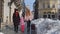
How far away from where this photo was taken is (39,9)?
15.6ft

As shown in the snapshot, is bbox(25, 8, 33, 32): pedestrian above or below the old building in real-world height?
below

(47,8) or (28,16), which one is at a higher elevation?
(47,8)

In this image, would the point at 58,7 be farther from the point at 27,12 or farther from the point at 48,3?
the point at 27,12

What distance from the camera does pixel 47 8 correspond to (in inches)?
189

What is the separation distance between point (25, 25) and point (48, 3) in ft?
2.53

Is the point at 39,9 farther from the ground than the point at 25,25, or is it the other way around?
the point at 39,9

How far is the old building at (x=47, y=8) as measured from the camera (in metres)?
4.61

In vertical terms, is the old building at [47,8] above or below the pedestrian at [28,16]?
above

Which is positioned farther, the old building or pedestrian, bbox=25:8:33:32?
pedestrian, bbox=25:8:33:32

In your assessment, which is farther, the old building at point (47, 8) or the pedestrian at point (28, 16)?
the pedestrian at point (28, 16)

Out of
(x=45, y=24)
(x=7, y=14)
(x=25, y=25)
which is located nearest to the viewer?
(x=45, y=24)

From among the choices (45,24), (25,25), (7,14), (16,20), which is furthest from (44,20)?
(7,14)

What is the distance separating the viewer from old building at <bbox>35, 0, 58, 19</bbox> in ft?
15.1

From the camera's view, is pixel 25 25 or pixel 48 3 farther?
pixel 25 25
